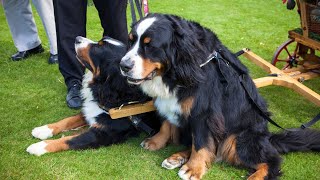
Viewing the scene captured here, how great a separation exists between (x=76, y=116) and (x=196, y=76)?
1331 mm

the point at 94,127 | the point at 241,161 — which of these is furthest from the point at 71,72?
the point at 241,161

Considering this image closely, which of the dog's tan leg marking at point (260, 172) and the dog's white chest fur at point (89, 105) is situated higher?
the dog's white chest fur at point (89, 105)

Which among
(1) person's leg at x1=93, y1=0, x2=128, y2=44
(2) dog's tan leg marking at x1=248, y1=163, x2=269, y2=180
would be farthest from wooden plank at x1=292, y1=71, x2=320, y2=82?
(1) person's leg at x1=93, y1=0, x2=128, y2=44

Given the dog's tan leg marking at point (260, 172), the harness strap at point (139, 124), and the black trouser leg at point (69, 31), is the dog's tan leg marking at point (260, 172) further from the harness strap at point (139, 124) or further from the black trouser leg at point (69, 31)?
the black trouser leg at point (69, 31)

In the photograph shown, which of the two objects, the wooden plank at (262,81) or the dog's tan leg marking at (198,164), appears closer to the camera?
the dog's tan leg marking at (198,164)

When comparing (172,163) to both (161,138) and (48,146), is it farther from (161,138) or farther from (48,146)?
(48,146)

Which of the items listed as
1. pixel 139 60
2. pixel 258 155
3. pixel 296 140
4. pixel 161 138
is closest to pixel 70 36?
pixel 161 138

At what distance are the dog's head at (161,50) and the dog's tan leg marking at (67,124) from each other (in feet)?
3.47

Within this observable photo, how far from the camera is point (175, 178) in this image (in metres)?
2.50

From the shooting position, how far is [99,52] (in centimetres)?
280

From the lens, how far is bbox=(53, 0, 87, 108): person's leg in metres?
3.28

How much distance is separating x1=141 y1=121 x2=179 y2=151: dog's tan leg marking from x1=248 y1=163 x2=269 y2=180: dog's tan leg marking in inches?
26.9

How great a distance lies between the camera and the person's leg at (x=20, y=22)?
449 centimetres

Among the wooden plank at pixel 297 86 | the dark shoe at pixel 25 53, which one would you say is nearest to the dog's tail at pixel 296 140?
the wooden plank at pixel 297 86
